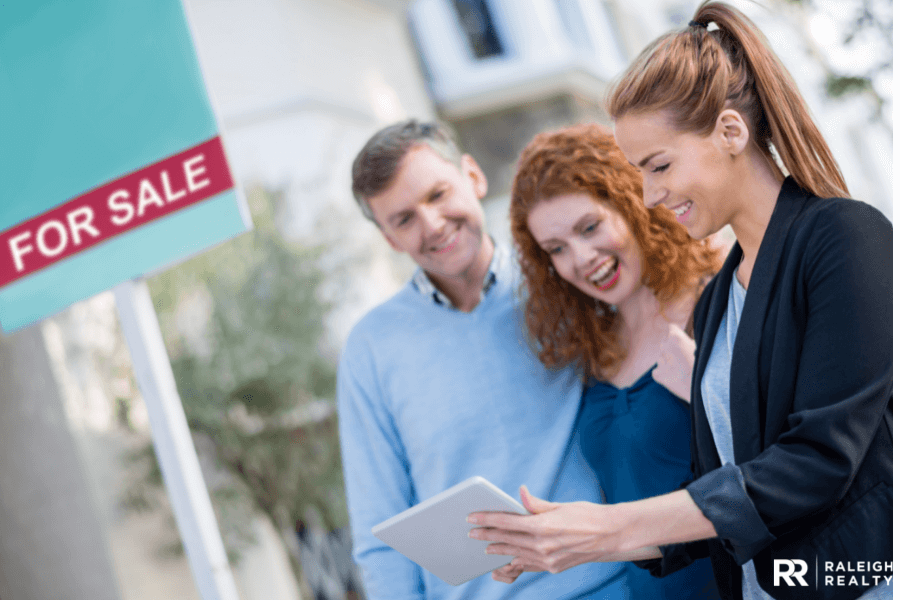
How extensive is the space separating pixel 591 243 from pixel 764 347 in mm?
675

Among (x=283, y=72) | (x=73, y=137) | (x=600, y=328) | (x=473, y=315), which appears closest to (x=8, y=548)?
(x=73, y=137)

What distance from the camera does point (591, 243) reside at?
1927 millimetres

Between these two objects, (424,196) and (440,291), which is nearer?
(424,196)

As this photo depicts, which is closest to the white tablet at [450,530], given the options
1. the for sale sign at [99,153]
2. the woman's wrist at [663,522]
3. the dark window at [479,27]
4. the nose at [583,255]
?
the woman's wrist at [663,522]

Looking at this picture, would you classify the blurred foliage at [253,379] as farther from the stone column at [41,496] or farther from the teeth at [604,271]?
the teeth at [604,271]

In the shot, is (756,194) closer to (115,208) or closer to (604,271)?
(604,271)

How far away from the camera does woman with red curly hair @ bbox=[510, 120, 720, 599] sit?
1.87 metres

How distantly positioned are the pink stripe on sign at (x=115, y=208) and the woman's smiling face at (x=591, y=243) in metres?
0.79

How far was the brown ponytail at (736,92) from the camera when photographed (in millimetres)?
1339

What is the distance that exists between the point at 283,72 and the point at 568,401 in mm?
9484

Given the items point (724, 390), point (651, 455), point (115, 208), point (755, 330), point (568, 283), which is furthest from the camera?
point (568, 283)

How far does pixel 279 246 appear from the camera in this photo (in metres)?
7.14

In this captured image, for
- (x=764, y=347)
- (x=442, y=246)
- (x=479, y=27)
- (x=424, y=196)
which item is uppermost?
(x=479, y=27)

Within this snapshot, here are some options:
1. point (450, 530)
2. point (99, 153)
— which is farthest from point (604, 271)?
point (99, 153)
